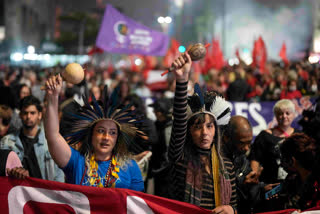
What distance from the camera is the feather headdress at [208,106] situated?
3740mm

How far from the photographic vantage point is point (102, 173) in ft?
12.3

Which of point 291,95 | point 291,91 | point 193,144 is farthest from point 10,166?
point 291,91

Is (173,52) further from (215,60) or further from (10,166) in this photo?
(10,166)

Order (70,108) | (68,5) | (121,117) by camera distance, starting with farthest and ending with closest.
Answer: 1. (68,5)
2. (70,108)
3. (121,117)

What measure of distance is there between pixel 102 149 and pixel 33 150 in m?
1.70

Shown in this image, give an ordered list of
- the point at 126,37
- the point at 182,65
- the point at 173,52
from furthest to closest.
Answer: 1. the point at 173,52
2. the point at 126,37
3. the point at 182,65

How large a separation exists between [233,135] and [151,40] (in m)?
8.96

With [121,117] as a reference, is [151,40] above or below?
above

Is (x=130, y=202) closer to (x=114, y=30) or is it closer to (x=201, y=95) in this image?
(x=201, y=95)

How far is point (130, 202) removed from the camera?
3.66m

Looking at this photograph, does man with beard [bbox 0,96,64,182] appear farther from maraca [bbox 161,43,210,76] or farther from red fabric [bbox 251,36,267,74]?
red fabric [bbox 251,36,267,74]

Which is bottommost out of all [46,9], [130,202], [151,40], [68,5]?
[130,202]

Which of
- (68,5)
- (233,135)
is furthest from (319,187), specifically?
(68,5)

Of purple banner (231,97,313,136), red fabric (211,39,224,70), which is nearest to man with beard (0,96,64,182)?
purple banner (231,97,313,136)
